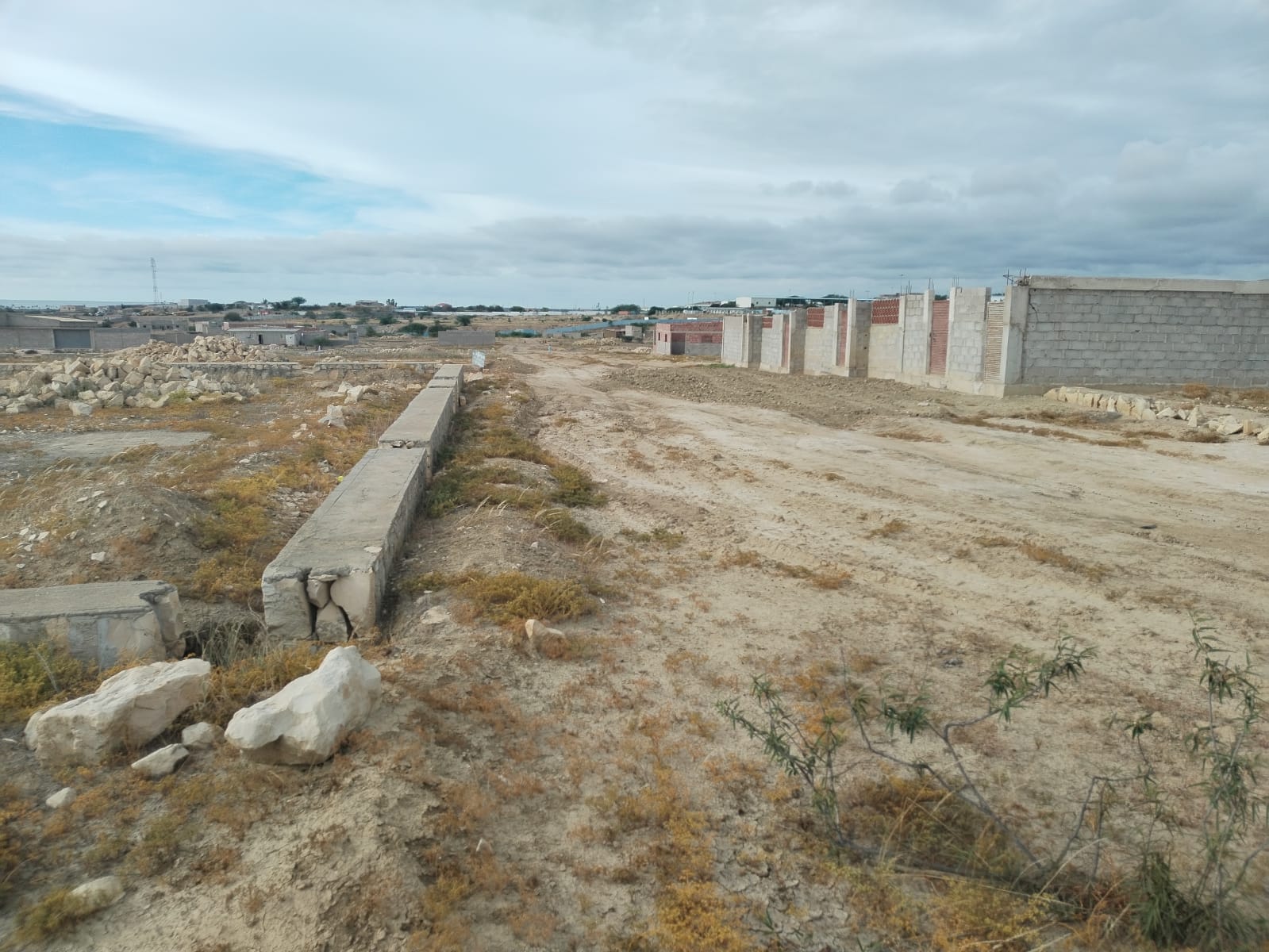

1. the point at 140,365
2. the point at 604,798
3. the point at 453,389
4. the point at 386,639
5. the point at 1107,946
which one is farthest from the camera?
the point at 140,365

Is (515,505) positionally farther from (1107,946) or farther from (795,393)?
(795,393)

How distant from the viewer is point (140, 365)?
79.1 ft

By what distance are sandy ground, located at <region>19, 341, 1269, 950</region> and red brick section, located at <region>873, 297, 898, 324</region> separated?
15358 millimetres

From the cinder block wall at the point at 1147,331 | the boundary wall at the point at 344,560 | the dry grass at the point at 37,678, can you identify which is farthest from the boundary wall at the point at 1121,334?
the dry grass at the point at 37,678

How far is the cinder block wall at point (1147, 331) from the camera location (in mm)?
18188

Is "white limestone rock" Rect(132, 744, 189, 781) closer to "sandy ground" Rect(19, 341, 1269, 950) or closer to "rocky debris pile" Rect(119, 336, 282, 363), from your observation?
"sandy ground" Rect(19, 341, 1269, 950)

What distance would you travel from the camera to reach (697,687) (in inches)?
187

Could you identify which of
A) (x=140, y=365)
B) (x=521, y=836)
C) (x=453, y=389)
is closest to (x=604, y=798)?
(x=521, y=836)

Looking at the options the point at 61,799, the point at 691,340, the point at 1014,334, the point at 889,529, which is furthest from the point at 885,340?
the point at 61,799

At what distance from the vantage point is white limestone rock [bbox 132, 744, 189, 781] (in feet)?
11.3

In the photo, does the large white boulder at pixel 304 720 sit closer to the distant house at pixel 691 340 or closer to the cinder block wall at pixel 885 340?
the cinder block wall at pixel 885 340

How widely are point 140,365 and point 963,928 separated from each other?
89.5 ft

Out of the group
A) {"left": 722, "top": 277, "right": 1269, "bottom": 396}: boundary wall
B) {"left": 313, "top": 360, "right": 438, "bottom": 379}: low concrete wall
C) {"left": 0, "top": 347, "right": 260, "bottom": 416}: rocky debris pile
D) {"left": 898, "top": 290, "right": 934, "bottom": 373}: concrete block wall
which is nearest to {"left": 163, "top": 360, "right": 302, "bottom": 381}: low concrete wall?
{"left": 313, "top": 360, "right": 438, "bottom": 379}: low concrete wall

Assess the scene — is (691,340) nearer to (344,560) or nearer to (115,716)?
(344,560)
